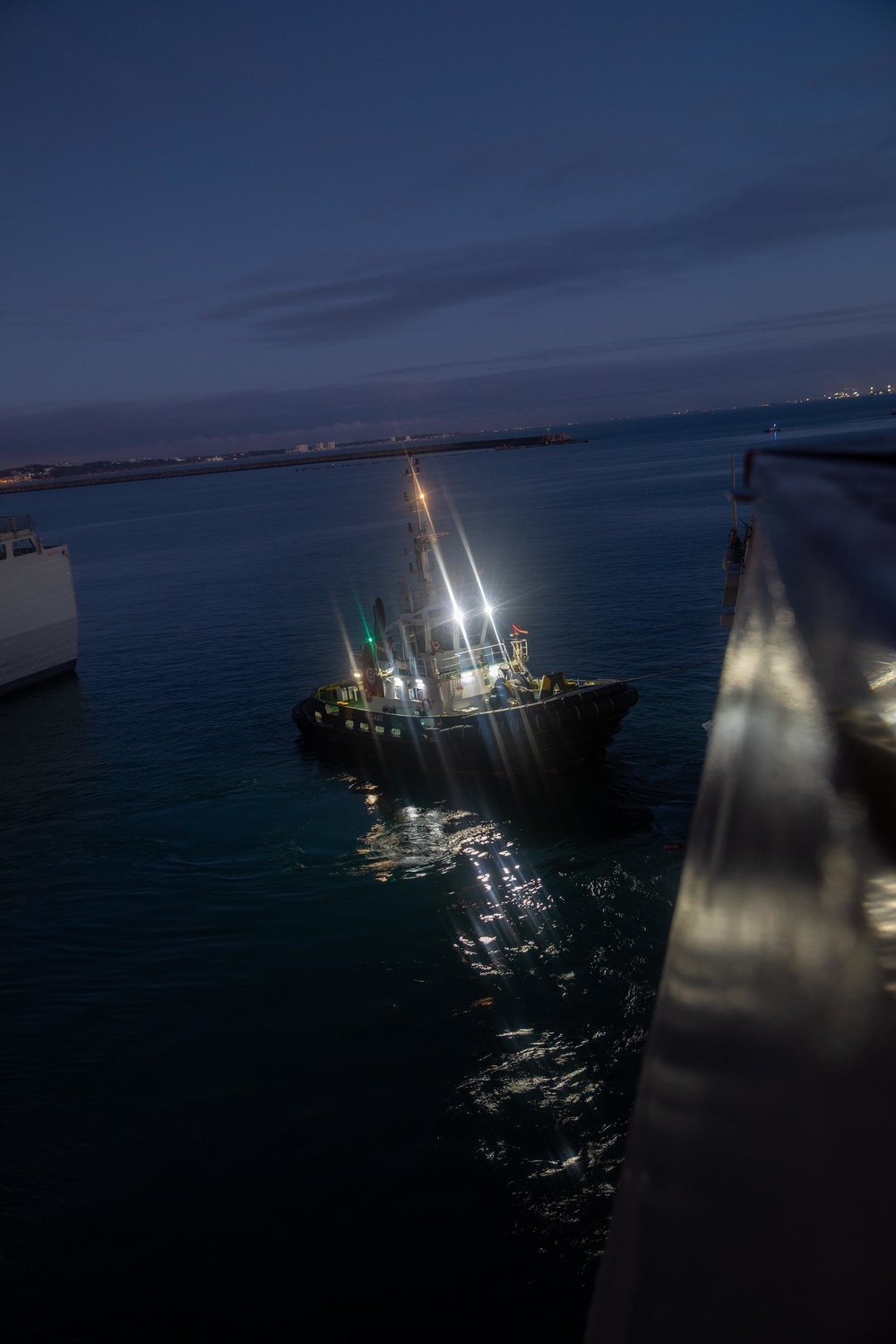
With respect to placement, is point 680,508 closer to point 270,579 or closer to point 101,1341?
point 270,579

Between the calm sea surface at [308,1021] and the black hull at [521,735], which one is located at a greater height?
the black hull at [521,735]

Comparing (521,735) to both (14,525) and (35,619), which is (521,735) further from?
(14,525)

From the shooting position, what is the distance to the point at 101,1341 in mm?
8516

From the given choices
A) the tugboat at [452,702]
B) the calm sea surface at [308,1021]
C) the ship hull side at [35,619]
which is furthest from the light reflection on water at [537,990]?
the ship hull side at [35,619]

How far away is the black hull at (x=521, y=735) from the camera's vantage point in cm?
2142

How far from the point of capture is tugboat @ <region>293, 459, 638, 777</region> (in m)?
21.5

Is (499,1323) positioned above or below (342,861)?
below

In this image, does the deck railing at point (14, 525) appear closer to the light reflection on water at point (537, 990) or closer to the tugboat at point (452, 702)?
the tugboat at point (452, 702)

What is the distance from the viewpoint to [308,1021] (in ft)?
42.7

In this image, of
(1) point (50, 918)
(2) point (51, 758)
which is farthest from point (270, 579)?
(1) point (50, 918)

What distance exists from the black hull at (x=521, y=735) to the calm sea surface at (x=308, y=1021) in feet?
3.09

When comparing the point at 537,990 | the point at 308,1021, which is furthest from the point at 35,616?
the point at 537,990

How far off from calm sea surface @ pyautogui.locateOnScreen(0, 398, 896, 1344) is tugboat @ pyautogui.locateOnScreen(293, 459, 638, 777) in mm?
1104

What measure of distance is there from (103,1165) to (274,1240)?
297 cm
